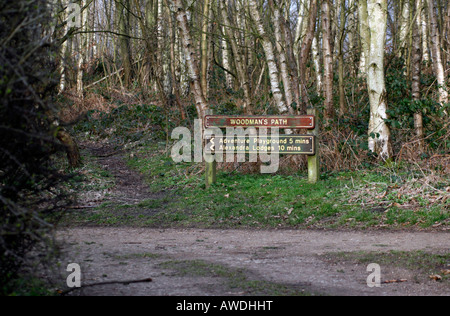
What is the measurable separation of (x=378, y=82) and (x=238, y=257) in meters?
7.48

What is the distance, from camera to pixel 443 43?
68.8ft

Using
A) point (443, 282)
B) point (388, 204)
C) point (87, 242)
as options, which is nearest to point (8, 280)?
point (87, 242)

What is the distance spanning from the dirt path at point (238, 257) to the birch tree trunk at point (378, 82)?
14.7ft

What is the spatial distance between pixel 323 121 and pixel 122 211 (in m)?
6.89

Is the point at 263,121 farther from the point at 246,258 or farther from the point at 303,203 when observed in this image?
the point at 246,258

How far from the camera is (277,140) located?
11797 millimetres

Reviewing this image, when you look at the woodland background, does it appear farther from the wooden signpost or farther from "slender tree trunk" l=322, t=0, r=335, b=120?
the wooden signpost

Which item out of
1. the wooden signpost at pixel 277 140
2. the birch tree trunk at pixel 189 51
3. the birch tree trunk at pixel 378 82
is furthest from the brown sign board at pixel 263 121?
the birch tree trunk at pixel 378 82

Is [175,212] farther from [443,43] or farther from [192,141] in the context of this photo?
[443,43]

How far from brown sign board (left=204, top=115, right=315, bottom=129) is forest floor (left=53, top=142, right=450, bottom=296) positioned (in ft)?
8.61

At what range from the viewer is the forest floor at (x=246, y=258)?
215 inches

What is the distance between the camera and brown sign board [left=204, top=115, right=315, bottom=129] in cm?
1187

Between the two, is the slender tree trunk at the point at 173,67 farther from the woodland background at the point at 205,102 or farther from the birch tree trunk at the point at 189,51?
the birch tree trunk at the point at 189,51

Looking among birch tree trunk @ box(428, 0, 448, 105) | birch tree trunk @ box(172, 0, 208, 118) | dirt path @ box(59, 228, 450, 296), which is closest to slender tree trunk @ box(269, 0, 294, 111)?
birch tree trunk @ box(172, 0, 208, 118)
